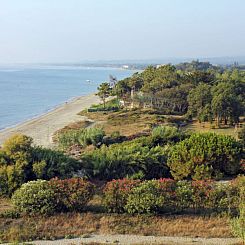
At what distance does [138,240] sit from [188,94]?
132 feet

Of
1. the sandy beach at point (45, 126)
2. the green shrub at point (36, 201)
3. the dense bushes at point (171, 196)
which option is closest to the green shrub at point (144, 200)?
the dense bushes at point (171, 196)

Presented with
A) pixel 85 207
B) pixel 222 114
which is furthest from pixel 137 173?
pixel 222 114

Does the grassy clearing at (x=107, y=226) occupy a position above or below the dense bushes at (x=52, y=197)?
below

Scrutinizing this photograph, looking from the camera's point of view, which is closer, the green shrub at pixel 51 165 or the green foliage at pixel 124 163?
the green shrub at pixel 51 165

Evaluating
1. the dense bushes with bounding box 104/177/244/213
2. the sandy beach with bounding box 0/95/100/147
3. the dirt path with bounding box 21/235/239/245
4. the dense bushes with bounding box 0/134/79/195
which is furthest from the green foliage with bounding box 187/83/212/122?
the dirt path with bounding box 21/235/239/245

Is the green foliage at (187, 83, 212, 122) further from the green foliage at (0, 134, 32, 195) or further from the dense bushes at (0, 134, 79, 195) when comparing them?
the green foliage at (0, 134, 32, 195)

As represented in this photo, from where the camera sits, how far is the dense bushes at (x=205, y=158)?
64.0 ft

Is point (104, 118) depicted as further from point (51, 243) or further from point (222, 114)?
point (51, 243)

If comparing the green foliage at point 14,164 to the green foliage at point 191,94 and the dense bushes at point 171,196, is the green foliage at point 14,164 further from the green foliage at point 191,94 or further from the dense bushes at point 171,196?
the green foliage at point 191,94

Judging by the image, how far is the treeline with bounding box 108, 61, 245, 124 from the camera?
41.4 metres

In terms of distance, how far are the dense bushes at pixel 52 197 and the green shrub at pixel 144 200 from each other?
147 centimetres

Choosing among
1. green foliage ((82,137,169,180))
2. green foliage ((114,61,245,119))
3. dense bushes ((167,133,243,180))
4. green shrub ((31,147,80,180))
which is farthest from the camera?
green foliage ((114,61,245,119))

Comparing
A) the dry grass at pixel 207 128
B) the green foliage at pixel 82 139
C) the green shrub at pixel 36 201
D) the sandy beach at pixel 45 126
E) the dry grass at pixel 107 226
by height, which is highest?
the green shrub at pixel 36 201

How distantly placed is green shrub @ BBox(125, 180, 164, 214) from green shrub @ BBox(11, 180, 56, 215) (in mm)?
2529
